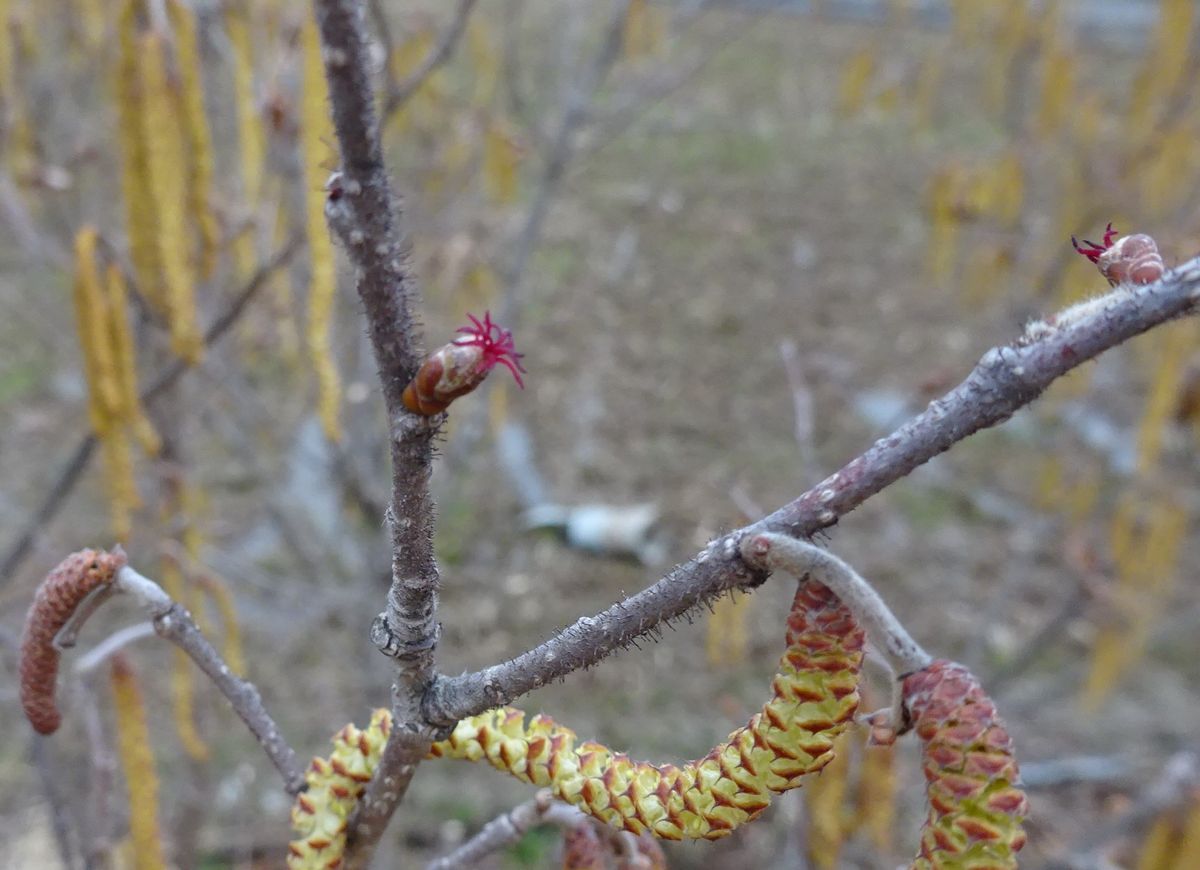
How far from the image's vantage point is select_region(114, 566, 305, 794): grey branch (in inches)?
17.1

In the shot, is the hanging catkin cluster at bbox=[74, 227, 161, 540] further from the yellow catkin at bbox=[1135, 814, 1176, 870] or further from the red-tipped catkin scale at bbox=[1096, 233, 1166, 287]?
the yellow catkin at bbox=[1135, 814, 1176, 870]

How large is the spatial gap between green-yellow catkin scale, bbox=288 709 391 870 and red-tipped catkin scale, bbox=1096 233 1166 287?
35 cm

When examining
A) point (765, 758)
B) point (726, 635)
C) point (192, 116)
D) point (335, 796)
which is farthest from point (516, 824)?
point (726, 635)

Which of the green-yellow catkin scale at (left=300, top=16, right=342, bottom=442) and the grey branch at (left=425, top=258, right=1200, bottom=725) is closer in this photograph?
the grey branch at (left=425, top=258, right=1200, bottom=725)

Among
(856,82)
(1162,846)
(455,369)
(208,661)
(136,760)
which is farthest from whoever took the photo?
(856,82)

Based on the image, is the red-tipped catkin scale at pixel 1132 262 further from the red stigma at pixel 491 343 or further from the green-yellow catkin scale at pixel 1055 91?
the green-yellow catkin scale at pixel 1055 91

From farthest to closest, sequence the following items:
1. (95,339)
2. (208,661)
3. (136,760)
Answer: (95,339) → (136,760) → (208,661)

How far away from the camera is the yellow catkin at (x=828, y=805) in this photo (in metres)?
0.84

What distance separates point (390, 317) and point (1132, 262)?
24 cm

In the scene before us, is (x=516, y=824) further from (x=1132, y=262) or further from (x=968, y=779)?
(x=1132, y=262)

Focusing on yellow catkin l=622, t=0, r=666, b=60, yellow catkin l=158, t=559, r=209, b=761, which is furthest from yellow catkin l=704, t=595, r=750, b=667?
yellow catkin l=622, t=0, r=666, b=60

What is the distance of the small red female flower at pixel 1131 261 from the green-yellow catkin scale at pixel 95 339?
757 mm

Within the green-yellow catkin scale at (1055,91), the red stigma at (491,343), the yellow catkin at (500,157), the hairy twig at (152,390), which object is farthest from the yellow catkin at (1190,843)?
the green-yellow catkin scale at (1055,91)

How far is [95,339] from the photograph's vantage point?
33.0 inches
